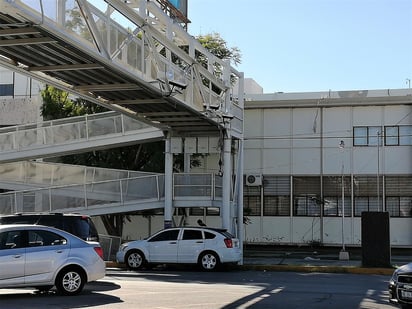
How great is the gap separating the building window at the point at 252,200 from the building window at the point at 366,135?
5504 mm

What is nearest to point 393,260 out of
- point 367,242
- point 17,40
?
point 367,242

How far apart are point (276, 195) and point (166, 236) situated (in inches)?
424

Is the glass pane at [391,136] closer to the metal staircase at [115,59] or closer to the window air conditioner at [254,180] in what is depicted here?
the window air conditioner at [254,180]

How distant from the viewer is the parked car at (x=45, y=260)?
11.7m

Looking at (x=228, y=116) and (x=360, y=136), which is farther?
(x=360, y=136)

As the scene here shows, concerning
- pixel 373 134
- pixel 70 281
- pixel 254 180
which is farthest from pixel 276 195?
pixel 70 281

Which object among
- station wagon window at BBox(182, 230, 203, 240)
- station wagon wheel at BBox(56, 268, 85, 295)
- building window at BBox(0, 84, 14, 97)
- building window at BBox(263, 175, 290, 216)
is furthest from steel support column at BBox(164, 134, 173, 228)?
building window at BBox(0, 84, 14, 97)

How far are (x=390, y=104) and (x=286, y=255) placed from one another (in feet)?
30.3

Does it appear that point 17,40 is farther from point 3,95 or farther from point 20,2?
point 3,95

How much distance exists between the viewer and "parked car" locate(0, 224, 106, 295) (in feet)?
38.2

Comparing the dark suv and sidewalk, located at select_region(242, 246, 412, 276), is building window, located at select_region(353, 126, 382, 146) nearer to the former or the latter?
sidewalk, located at select_region(242, 246, 412, 276)

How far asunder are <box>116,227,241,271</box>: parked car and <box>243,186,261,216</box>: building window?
9621mm

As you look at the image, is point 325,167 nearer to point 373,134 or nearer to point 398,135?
point 373,134

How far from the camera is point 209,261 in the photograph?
19.5 metres
